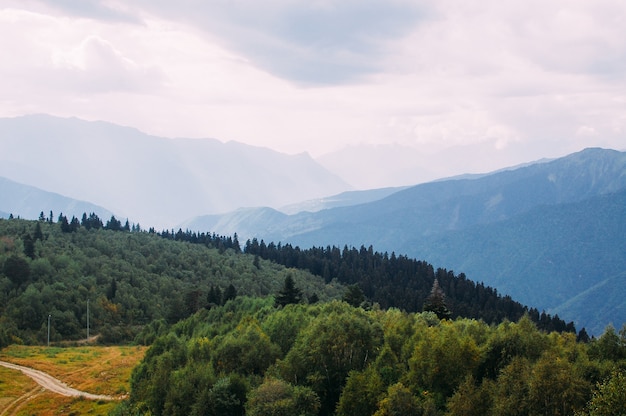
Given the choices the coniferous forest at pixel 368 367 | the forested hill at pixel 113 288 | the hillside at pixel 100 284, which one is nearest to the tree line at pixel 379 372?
the coniferous forest at pixel 368 367

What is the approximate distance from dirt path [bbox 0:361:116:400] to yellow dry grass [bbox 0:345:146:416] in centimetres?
98

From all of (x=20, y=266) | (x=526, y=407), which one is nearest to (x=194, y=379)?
(x=526, y=407)

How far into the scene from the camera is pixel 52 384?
8712 cm

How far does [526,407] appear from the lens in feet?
147

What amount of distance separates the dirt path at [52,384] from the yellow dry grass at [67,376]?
38.7 inches

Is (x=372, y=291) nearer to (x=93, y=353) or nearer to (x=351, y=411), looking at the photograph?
(x=93, y=353)

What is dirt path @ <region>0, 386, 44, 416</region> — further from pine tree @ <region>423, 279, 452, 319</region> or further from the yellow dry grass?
pine tree @ <region>423, 279, 452, 319</region>

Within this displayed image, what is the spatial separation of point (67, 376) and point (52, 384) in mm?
4454

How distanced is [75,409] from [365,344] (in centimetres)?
4015

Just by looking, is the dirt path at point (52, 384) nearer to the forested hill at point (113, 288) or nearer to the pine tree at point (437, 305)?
the forested hill at point (113, 288)

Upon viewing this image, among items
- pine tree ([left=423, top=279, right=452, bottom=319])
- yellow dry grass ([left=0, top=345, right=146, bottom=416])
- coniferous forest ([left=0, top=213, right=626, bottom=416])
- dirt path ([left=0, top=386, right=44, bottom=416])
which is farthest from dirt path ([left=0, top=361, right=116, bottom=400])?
pine tree ([left=423, top=279, right=452, bottom=319])

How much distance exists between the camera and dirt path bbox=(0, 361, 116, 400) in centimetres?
8062

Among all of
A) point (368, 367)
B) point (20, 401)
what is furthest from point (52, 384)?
point (368, 367)

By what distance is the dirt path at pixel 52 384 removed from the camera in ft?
265
